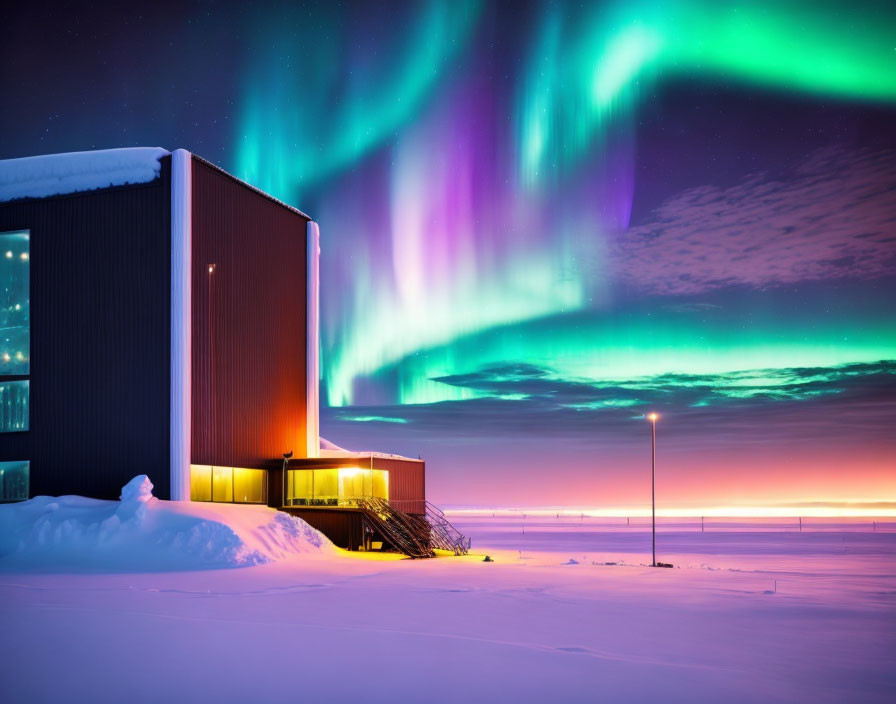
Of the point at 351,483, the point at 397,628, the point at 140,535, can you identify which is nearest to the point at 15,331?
the point at 140,535

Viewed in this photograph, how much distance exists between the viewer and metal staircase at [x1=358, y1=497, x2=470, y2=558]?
39.4 meters

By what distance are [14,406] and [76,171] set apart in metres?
11.9

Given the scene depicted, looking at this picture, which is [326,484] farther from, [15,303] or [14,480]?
[15,303]

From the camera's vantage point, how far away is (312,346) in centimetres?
5050

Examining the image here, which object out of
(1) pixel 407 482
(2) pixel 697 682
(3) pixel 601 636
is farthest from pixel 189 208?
(2) pixel 697 682

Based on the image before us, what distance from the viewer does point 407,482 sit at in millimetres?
48125

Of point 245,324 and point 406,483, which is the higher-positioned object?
point 245,324

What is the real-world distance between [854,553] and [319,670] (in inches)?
1928

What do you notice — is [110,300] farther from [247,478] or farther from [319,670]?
[319,670]

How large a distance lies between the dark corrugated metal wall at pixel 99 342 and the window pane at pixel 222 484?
3711 millimetres

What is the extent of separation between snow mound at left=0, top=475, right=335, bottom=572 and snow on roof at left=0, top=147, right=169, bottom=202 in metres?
14.8

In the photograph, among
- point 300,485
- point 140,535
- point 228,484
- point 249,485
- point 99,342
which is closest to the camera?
point 140,535

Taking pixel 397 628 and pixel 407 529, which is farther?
pixel 407 529

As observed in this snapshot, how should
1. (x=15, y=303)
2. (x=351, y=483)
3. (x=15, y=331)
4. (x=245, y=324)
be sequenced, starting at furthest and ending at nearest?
1. (x=351, y=483)
2. (x=245, y=324)
3. (x=15, y=303)
4. (x=15, y=331)
